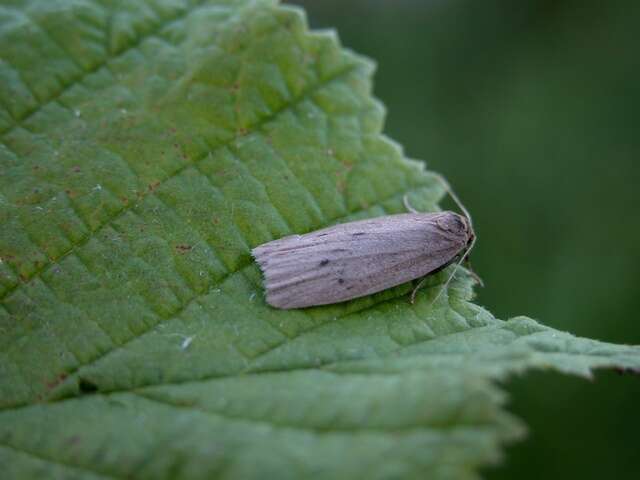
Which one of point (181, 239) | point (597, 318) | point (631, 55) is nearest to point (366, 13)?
point (631, 55)

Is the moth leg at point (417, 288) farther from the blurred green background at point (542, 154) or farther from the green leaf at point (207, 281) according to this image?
the blurred green background at point (542, 154)

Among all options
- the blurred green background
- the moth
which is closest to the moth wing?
the moth

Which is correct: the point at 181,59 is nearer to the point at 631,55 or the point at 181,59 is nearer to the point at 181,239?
the point at 181,239

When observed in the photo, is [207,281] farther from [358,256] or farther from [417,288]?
[417,288]

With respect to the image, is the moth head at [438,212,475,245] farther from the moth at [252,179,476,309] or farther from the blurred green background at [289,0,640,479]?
the blurred green background at [289,0,640,479]

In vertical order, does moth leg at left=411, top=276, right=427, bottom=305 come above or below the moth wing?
below
